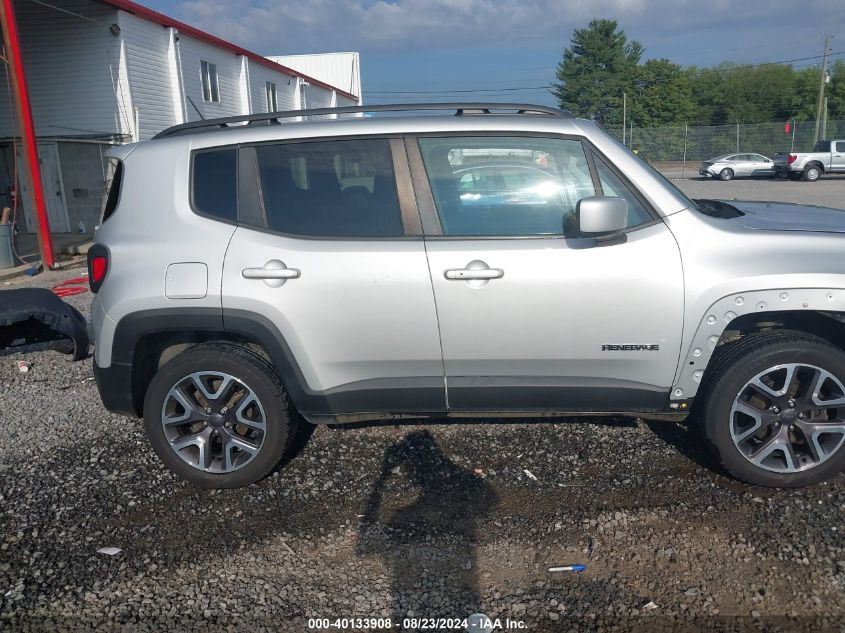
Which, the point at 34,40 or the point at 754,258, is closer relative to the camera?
the point at 754,258

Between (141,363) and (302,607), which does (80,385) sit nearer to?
(141,363)

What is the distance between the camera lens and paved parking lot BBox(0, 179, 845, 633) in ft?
9.50

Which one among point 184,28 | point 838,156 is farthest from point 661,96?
point 184,28

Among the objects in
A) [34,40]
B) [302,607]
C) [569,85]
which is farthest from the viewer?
[569,85]

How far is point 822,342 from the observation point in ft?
11.5

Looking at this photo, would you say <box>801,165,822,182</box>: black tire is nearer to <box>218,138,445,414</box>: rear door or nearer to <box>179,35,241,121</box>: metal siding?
<box>179,35,241,121</box>: metal siding

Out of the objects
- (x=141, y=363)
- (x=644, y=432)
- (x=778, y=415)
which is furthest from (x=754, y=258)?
(x=141, y=363)

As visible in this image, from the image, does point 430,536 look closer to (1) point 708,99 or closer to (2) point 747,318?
(2) point 747,318

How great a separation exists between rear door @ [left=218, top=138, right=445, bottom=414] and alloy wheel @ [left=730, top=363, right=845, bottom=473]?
1546 mm

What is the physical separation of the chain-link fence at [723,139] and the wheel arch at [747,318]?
39.0 m

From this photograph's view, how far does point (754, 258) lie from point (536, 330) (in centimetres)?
108

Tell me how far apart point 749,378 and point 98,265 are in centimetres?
334

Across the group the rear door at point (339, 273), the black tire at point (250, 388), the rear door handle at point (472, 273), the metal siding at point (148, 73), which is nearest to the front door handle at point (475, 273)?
the rear door handle at point (472, 273)

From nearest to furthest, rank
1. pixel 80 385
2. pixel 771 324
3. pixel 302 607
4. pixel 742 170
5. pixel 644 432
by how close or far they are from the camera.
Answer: pixel 302 607, pixel 771 324, pixel 644 432, pixel 80 385, pixel 742 170
